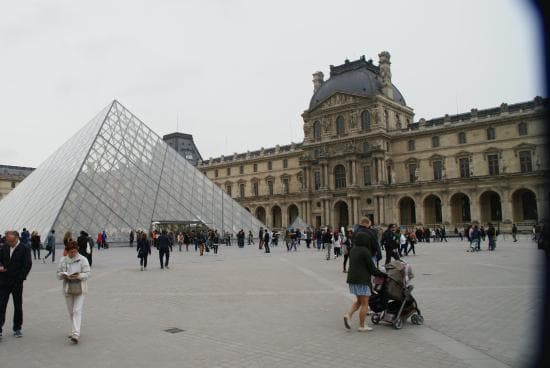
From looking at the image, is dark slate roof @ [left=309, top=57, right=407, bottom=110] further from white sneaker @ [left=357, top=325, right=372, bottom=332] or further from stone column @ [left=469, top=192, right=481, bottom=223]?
white sneaker @ [left=357, top=325, right=372, bottom=332]

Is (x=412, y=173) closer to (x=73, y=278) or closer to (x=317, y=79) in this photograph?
(x=317, y=79)

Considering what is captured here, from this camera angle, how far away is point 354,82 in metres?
56.3

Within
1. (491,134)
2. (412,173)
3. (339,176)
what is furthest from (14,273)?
(339,176)

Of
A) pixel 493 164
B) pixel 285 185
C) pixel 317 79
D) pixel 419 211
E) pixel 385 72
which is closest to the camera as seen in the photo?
pixel 493 164

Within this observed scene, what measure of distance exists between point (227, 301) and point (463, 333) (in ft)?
14.3

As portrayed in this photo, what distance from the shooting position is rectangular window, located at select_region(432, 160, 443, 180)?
50500 millimetres

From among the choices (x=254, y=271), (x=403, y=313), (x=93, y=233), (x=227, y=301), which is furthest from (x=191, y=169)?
(x=403, y=313)

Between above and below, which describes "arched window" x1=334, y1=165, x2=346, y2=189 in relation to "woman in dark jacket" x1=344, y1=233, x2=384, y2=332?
above

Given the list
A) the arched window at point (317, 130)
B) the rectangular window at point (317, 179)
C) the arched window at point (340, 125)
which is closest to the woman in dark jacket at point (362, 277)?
the arched window at point (340, 125)

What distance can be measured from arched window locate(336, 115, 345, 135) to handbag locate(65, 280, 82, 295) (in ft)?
168

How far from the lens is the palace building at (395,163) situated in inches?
1773

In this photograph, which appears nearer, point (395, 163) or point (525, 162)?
point (525, 162)

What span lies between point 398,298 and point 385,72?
53.6 meters

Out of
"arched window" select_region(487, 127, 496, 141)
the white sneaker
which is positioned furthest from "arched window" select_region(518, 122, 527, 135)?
the white sneaker
